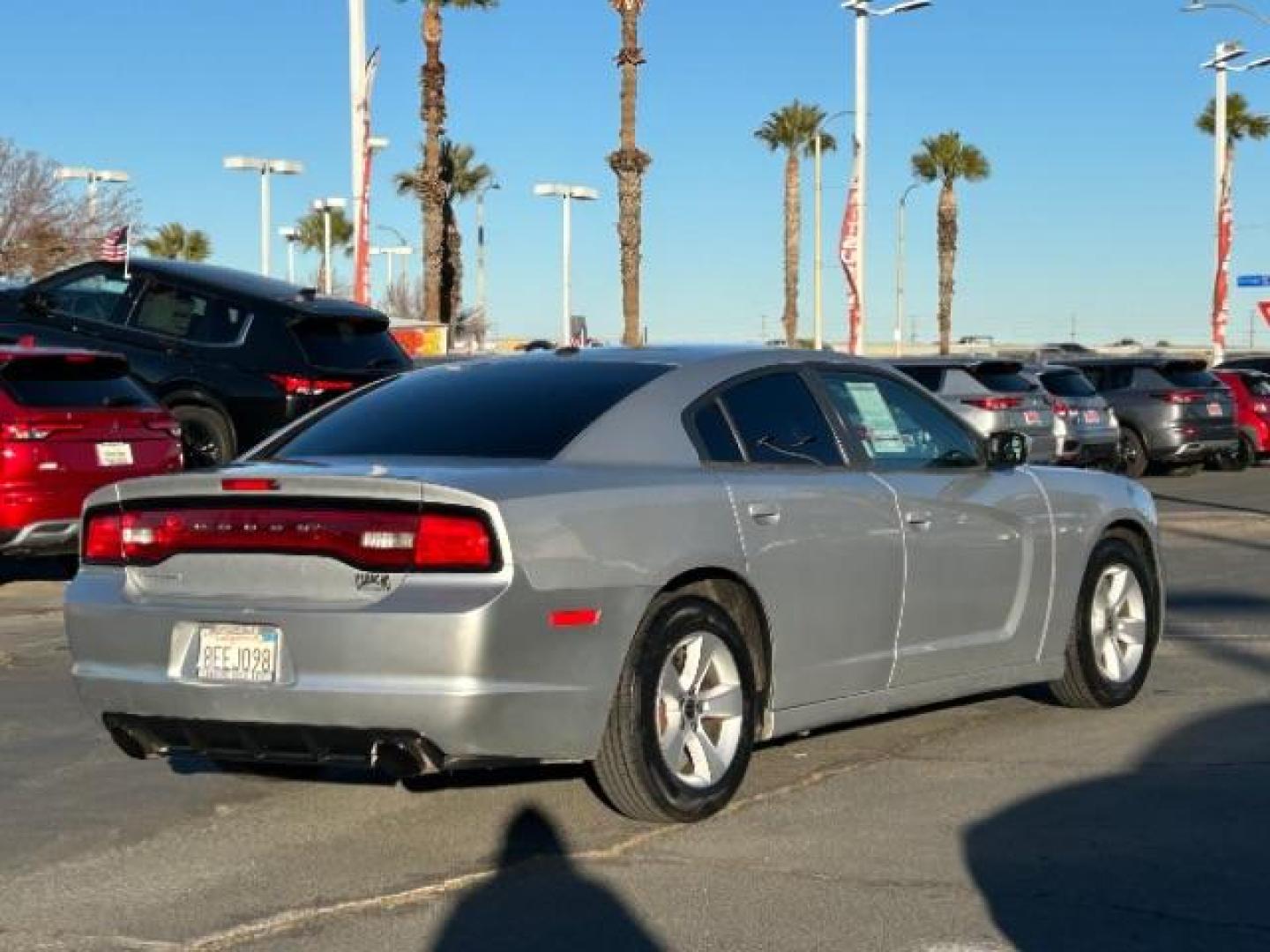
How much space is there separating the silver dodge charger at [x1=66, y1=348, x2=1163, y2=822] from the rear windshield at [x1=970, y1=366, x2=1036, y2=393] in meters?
15.3

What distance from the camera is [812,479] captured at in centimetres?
694

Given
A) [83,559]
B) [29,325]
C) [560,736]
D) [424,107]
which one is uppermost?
[424,107]

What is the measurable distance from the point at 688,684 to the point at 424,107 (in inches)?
1395

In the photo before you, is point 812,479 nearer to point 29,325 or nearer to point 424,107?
point 29,325

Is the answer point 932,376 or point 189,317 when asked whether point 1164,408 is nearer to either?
point 932,376

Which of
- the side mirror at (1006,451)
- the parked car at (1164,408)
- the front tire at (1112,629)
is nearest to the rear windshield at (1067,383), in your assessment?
the parked car at (1164,408)

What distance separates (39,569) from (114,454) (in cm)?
270

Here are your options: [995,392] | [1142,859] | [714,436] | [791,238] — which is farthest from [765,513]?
[791,238]

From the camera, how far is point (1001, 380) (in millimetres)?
22969

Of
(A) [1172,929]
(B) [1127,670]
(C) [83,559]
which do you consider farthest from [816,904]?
(B) [1127,670]

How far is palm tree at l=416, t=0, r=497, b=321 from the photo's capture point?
40.2 meters

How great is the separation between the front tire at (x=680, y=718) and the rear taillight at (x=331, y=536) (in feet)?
2.27

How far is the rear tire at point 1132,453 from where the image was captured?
26.8 meters

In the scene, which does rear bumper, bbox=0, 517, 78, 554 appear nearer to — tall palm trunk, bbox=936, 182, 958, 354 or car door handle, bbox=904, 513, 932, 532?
car door handle, bbox=904, 513, 932, 532
